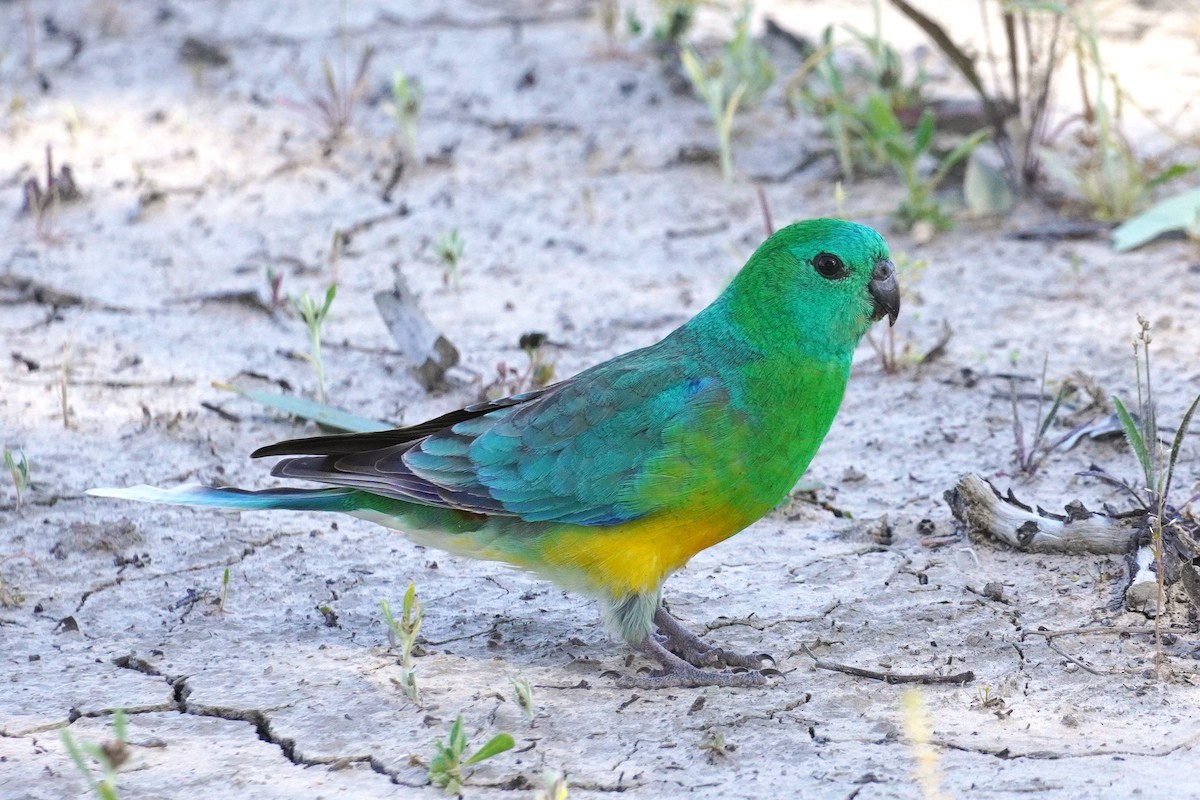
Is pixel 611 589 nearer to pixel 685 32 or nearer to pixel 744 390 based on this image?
pixel 744 390

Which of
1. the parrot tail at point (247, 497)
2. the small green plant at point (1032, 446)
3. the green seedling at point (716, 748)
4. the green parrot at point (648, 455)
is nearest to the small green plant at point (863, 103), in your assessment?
the small green plant at point (1032, 446)

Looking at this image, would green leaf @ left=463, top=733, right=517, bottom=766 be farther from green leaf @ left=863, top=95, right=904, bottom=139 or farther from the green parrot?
green leaf @ left=863, top=95, right=904, bottom=139

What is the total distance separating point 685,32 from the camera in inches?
277

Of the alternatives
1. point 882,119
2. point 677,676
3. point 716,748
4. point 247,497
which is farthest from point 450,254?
point 716,748

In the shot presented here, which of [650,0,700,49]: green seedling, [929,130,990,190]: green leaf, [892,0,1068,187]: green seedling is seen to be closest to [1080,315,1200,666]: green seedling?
[929,130,990,190]: green leaf

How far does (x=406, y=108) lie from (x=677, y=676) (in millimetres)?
3806

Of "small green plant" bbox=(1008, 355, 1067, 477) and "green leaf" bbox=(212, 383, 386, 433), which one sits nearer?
"small green plant" bbox=(1008, 355, 1067, 477)

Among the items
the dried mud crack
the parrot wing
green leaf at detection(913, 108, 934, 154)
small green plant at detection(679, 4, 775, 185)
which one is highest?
small green plant at detection(679, 4, 775, 185)

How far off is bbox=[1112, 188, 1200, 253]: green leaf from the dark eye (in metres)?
Answer: 2.54

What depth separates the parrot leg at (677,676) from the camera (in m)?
3.22

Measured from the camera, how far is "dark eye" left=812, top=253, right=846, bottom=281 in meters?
3.42

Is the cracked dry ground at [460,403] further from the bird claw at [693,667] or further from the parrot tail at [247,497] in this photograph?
the parrot tail at [247,497]

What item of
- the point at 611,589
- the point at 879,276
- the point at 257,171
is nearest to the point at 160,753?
the point at 611,589

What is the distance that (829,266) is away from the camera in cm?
342
